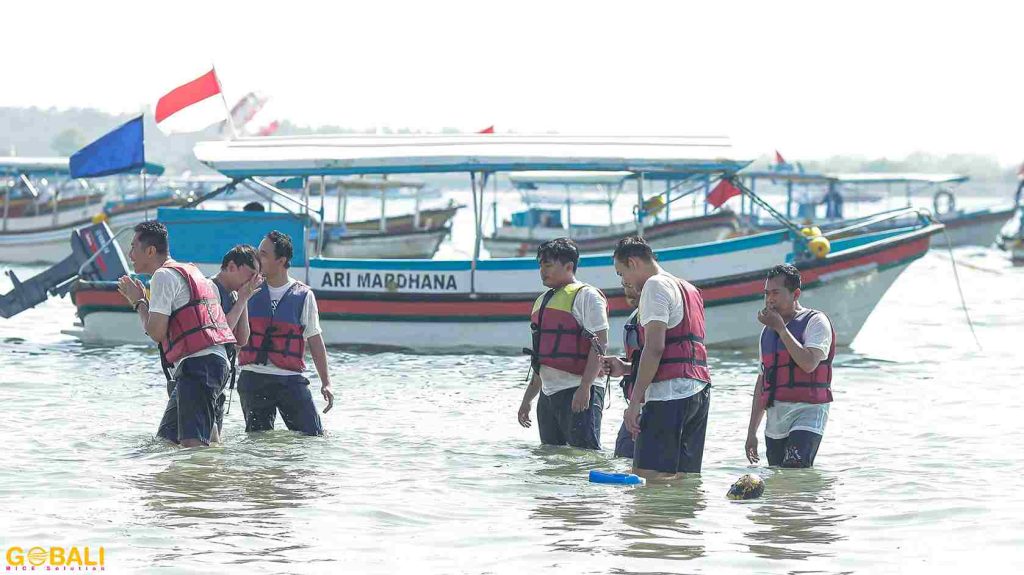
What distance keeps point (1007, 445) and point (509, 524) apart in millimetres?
5054

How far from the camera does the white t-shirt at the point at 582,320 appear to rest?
854cm

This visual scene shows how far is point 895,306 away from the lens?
26250 millimetres

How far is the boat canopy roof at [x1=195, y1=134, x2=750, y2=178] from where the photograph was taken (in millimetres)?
15859

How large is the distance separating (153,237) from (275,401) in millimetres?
1669

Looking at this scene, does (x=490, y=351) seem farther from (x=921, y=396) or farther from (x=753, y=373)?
(x=921, y=396)

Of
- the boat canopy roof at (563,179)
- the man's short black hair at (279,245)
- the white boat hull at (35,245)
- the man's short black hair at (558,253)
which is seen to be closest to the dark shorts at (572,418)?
the man's short black hair at (558,253)

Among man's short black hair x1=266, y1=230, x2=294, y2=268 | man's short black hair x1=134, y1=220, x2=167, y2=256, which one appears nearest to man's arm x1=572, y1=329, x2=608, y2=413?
man's short black hair x1=266, y1=230, x2=294, y2=268

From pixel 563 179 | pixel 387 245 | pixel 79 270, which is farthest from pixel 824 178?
pixel 79 270

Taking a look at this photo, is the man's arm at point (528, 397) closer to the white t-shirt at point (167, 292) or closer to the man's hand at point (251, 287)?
the man's hand at point (251, 287)

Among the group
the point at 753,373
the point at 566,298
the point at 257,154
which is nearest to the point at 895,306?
the point at 753,373

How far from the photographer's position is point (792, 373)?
8.12 m

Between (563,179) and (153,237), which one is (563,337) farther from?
(563,179)

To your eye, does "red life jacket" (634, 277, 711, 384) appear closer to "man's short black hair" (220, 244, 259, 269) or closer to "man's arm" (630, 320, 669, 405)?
"man's arm" (630, 320, 669, 405)

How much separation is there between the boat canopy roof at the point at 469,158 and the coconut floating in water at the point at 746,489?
25.7 ft
